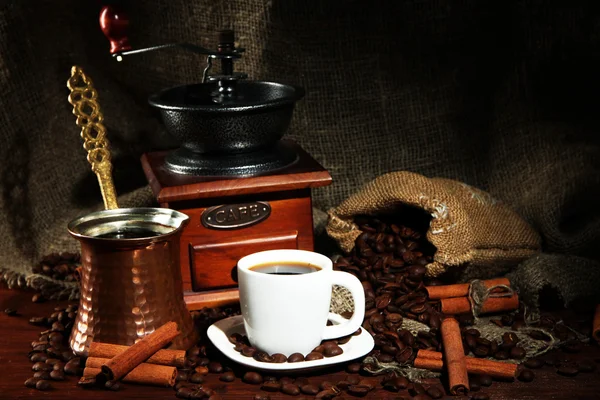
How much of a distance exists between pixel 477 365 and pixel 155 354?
0.60 metres

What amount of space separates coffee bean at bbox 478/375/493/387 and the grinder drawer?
1.90ft

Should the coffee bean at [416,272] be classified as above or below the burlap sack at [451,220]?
below

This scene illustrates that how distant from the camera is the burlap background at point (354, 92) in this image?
8.11 feet

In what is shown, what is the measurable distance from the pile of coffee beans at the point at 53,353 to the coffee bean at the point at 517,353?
2.72 ft

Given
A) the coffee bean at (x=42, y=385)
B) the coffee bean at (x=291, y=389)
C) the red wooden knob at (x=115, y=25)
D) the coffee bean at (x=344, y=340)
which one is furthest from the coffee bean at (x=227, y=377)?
the red wooden knob at (x=115, y=25)

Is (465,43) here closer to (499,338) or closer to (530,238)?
(530,238)

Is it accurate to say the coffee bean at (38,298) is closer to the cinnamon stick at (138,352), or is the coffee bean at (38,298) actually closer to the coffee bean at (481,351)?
the cinnamon stick at (138,352)

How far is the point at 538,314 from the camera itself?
2072 millimetres

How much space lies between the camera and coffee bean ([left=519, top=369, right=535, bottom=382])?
1779mm

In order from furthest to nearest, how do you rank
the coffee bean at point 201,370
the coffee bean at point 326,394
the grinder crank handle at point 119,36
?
the grinder crank handle at point 119,36, the coffee bean at point 201,370, the coffee bean at point 326,394

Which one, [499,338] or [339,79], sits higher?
[339,79]

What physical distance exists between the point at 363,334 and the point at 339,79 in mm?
942

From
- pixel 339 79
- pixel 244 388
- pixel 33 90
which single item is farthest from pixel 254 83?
pixel 244 388

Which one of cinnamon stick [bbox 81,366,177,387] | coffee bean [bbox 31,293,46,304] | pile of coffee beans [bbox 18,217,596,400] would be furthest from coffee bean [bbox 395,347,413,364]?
coffee bean [bbox 31,293,46,304]
